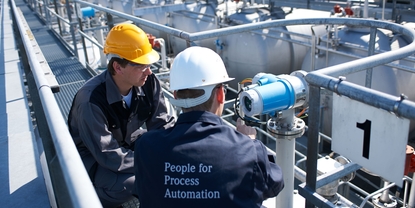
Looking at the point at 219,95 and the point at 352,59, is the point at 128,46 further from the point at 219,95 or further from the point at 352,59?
the point at 352,59

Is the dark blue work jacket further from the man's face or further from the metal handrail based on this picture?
the man's face

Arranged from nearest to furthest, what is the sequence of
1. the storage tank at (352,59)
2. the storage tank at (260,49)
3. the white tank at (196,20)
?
the storage tank at (352,59), the storage tank at (260,49), the white tank at (196,20)

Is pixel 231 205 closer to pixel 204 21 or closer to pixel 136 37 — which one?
pixel 136 37

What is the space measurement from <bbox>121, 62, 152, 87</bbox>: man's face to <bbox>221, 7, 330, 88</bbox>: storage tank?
199 inches

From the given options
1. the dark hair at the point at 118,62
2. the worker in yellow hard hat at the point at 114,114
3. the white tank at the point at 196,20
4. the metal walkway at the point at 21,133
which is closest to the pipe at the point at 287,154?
the worker in yellow hard hat at the point at 114,114

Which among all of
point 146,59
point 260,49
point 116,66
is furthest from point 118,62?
point 260,49

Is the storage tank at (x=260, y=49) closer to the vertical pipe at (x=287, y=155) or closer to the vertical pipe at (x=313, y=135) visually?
the vertical pipe at (x=287, y=155)

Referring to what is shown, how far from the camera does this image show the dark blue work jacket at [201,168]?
125cm

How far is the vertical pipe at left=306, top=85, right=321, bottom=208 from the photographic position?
4.22ft

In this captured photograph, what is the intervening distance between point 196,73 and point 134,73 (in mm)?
704

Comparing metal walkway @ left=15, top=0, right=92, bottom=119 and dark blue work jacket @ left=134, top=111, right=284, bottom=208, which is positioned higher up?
dark blue work jacket @ left=134, top=111, right=284, bottom=208

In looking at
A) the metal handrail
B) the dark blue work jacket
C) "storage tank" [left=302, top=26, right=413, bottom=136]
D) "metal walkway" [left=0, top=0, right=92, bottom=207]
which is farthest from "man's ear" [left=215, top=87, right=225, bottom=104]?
"storage tank" [left=302, top=26, right=413, bottom=136]

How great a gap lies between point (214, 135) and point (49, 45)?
518cm

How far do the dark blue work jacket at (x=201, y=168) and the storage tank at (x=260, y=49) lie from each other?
19.0 feet
